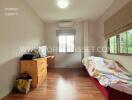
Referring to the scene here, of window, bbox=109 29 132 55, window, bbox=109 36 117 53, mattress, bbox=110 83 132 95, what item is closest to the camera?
mattress, bbox=110 83 132 95

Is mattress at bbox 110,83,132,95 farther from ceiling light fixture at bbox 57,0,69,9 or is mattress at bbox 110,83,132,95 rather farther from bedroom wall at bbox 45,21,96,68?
bedroom wall at bbox 45,21,96,68

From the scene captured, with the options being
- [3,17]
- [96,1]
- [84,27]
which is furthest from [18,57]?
[84,27]

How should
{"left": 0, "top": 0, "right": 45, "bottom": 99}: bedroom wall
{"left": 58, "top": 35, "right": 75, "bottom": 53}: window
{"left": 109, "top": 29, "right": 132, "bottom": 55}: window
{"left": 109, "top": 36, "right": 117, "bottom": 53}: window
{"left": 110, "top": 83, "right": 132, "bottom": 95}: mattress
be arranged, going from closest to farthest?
{"left": 110, "top": 83, "right": 132, "bottom": 95}: mattress → {"left": 0, "top": 0, "right": 45, "bottom": 99}: bedroom wall → {"left": 109, "top": 29, "right": 132, "bottom": 55}: window → {"left": 109, "top": 36, "right": 117, "bottom": 53}: window → {"left": 58, "top": 35, "right": 75, "bottom": 53}: window

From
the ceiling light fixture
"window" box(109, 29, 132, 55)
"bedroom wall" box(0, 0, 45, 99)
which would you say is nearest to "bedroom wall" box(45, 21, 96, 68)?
"window" box(109, 29, 132, 55)

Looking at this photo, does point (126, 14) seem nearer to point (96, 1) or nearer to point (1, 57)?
point (96, 1)

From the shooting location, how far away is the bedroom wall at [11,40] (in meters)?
2.80

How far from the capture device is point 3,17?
2.81 m

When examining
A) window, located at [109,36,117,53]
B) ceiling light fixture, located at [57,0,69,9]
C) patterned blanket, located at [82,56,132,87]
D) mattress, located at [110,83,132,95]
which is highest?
ceiling light fixture, located at [57,0,69,9]

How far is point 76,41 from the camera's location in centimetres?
672

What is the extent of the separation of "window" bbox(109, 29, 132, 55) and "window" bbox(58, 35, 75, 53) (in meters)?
2.44

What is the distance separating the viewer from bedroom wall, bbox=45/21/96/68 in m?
6.60

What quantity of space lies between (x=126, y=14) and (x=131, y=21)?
0.32 m

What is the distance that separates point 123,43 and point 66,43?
135 inches

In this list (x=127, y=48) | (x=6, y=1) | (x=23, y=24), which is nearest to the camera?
(x=6, y=1)
